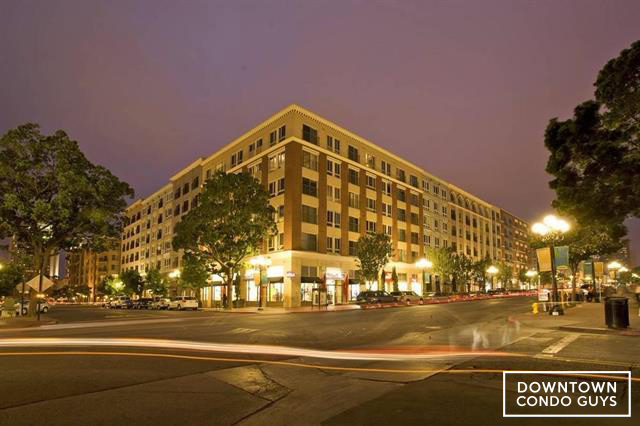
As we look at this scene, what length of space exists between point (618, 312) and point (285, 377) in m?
14.4

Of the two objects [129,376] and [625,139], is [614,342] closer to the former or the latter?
[625,139]

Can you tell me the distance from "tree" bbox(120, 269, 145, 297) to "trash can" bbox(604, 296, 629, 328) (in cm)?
8054

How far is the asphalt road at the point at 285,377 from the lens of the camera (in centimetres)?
654

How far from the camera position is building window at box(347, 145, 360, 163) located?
59903mm

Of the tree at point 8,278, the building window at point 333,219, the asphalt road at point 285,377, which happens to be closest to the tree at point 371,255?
the building window at point 333,219

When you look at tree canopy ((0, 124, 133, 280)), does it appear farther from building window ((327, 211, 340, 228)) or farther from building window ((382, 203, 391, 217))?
building window ((382, 203, 391, 217))

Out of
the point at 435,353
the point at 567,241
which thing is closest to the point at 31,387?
the point at 435,353

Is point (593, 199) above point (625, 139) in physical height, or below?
below

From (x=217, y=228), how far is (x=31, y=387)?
3532 cm

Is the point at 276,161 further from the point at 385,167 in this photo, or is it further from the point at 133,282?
the point at 133,282

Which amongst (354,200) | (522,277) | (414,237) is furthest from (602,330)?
(522,277)

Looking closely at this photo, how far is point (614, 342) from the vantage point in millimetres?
14117

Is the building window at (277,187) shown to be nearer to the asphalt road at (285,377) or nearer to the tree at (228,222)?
the tree at (228,222)

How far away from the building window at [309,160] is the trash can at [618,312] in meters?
37.9
